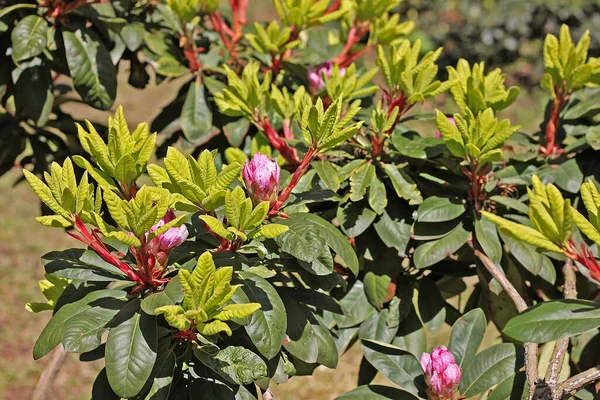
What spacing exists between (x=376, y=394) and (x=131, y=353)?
0.49 meters

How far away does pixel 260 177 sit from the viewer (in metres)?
1.11

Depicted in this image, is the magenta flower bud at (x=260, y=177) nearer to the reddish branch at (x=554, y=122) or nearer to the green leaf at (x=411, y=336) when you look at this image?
the green leaf at (x=411, y=336)

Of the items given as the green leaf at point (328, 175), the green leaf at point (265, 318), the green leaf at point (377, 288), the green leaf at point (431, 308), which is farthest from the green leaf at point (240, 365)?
the green leaf at point (431, 308)

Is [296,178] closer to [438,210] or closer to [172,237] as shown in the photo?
[172,237]

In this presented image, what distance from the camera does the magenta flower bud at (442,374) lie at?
3.96 feet

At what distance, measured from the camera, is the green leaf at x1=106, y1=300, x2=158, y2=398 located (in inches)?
38.0

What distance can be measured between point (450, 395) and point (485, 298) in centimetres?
41

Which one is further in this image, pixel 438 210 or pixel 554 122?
pixel 554 122

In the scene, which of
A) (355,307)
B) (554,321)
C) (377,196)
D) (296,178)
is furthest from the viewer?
(355,307)

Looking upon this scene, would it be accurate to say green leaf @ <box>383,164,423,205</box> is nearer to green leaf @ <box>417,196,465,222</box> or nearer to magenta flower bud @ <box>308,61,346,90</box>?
green leaf @ <box>417,196,465,222</box>

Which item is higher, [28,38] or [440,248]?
[28,38]

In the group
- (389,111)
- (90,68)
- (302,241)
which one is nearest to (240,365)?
(302,241)

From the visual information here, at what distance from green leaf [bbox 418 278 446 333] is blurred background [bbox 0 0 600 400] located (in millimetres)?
2151

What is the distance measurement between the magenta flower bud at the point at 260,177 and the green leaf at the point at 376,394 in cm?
40
